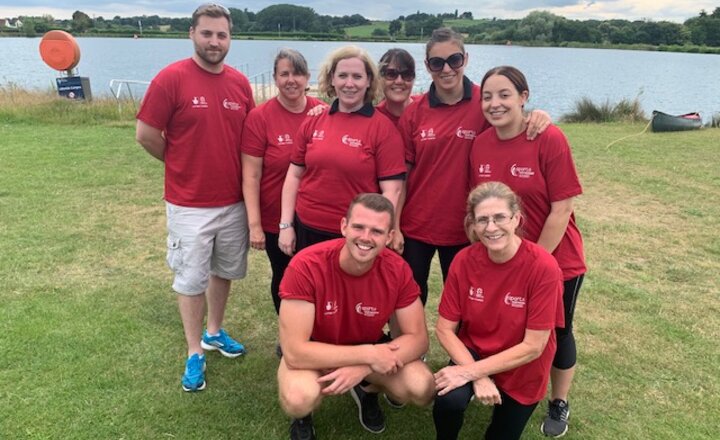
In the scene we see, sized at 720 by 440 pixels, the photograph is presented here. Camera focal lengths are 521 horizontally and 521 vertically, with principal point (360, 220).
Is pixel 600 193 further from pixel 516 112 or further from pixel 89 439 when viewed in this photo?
pixel 89 439

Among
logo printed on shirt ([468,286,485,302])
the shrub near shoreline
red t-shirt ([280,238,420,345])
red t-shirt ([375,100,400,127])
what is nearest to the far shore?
the shrub near shoreline

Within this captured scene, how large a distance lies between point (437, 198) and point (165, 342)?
2318mm

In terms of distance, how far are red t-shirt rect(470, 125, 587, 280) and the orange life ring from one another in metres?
14.6

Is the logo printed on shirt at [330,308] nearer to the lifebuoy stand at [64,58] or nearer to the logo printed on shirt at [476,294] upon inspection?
the logo printed on shirt at [476,294]

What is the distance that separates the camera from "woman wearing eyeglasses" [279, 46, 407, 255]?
2848 mm

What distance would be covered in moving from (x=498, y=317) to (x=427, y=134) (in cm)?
104

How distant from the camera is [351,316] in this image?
269 centimetres

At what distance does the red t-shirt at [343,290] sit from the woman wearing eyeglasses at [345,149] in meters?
0.35

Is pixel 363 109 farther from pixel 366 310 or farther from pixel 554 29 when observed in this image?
pixel 554 29

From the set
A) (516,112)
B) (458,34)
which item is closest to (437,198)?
(516,112)

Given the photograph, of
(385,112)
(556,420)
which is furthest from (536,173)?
(556,420)

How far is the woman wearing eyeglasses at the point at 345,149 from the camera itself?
2848 mm

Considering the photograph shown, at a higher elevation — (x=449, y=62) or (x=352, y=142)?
(x=449, y=62)

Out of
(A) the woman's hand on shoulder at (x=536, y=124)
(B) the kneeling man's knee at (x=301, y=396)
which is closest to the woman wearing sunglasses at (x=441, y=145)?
(A) the woman's hand on shoulder at (x=536, y=124)
